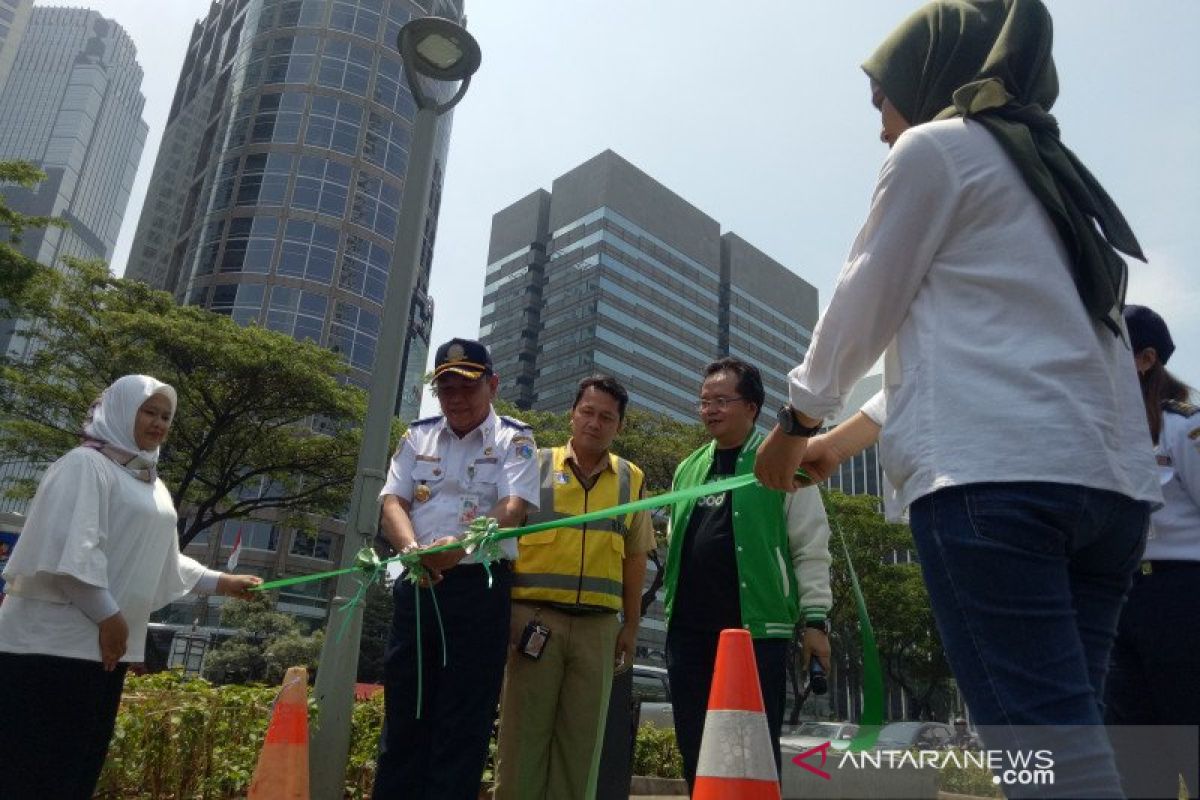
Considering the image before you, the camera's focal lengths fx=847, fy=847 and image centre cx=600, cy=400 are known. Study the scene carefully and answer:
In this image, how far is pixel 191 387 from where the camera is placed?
1794 centimetres

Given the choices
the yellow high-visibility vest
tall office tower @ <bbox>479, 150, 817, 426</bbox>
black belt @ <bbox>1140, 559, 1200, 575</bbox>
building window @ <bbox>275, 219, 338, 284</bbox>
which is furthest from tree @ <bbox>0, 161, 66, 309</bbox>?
tall office tower @ <bbox>479, 150, 817, 426</bbox>

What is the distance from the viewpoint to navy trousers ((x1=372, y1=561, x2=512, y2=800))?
2.88 metres

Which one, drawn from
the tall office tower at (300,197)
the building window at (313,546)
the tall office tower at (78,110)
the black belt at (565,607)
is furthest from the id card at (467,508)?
the tall office tower at (78,110)

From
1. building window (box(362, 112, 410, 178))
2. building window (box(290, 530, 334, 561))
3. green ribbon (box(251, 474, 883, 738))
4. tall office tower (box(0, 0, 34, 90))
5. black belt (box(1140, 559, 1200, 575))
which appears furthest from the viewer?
tall office tower (box(0, 0, 34, 90))

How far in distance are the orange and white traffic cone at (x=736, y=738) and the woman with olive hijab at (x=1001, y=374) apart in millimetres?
752

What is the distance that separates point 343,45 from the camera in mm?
50250

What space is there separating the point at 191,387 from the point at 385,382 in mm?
15358

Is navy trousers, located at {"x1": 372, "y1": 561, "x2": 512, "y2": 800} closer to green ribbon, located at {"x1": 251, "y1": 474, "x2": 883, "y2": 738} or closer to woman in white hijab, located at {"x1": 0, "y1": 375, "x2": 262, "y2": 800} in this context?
green ribbon, located at {"x1": 251, "y1": 474, "x2": 883, "y2": 738}

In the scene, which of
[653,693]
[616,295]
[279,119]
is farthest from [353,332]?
[653,693]

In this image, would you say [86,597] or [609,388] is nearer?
[86,597]

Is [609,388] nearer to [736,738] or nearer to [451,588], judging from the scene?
[451,588]

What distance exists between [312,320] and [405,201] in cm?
4293

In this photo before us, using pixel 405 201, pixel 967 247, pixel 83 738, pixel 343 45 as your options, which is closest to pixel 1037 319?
pixel 967 247

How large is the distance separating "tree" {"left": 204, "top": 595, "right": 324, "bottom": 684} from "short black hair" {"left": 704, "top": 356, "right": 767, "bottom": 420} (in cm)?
2232
